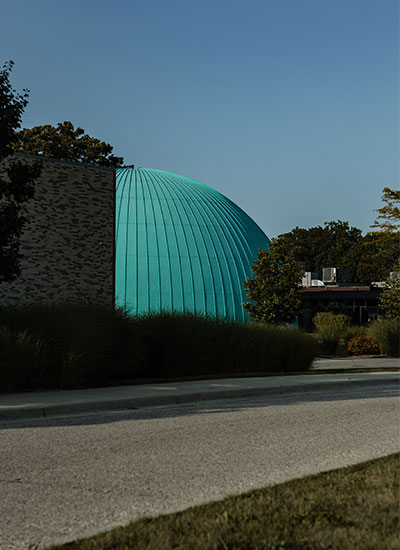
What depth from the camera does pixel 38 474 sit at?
6629 mm


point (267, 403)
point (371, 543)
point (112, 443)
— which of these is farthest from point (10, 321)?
point (371, 543)

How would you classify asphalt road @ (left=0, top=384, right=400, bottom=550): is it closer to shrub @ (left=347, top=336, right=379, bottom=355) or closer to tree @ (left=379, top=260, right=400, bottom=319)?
shrub @ (left=347, top=336, right=379, bottom=355)

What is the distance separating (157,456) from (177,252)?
2838 cm

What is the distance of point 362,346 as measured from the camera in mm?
32750

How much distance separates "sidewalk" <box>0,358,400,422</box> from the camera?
11055 millimetres

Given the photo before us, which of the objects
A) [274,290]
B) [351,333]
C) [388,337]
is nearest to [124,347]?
[274,290]

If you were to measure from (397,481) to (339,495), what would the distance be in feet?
2.63

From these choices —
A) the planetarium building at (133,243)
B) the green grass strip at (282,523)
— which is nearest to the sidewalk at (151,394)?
the green grass strip at (282,523)

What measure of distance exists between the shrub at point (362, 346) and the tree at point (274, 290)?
3379 mm

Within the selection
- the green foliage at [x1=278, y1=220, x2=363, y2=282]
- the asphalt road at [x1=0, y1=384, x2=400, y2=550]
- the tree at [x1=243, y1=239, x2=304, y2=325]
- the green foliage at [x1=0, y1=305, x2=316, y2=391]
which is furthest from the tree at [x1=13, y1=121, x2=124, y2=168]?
the green foliage at [x1=278, y1=220, x2=363, y2=282]

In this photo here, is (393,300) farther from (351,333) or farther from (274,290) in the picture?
(274,290)

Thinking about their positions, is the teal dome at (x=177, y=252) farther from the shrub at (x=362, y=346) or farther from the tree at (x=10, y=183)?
the tree at (x=10, y=183)

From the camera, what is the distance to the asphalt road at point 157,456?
5.36 m

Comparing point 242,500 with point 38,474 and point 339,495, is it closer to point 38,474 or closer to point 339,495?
point 339,495
